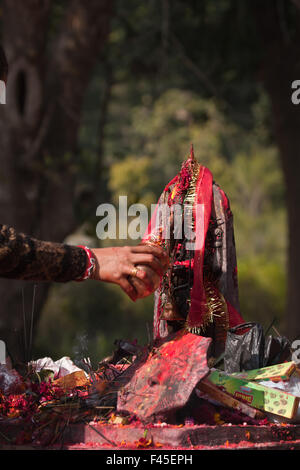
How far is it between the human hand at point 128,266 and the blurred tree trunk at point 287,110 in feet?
24.0

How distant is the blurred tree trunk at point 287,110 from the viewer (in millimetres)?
9508

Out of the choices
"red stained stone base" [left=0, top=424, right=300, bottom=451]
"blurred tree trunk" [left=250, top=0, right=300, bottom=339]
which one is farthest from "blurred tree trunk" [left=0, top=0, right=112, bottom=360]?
"red stained stone base" [left=0, top=424, right=300, bottom=451]

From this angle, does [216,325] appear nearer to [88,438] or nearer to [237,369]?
[237,369]

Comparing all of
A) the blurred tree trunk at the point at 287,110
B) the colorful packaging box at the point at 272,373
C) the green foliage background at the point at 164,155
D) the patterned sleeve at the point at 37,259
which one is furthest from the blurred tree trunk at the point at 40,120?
the patterned sleeve at the point at 37,259

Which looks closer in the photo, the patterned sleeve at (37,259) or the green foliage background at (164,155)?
the patterned sleeve at (37,259)

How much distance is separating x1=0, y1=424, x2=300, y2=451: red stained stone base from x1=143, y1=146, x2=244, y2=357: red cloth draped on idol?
30.1 inches

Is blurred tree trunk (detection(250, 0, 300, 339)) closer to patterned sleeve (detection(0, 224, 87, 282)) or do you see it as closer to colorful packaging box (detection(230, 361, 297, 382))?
colorful packaging box (detection(230, 361, 297, 382))

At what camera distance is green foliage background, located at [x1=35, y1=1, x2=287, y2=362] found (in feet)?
35.4

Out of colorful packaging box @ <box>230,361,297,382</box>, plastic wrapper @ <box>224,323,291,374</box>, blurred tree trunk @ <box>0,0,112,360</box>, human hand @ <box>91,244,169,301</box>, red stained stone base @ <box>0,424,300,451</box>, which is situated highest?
blurred tree trunk @ <box>0,0,112,360</box>

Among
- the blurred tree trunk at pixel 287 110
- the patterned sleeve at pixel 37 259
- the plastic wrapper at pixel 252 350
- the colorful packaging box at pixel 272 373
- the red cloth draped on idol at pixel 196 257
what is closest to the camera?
the patterned sleeve at pixel 37 259

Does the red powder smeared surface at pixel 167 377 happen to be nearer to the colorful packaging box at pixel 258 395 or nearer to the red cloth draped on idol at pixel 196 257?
the colorful packaging box at pixel 258 395

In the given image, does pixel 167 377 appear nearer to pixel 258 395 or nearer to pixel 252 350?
pixel 258 395

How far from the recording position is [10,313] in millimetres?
6934
